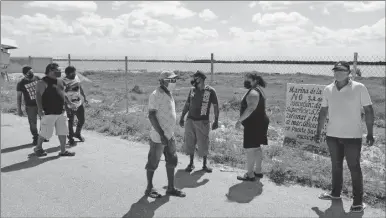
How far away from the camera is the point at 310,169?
6543 millimetres

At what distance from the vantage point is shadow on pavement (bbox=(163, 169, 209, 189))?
5832 mm

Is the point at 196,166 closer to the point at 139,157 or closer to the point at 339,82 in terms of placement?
the point at 139,157

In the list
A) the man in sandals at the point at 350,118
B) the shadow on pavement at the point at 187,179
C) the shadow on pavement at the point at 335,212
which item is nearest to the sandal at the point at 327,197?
the shadow on pavement at the point at 335,212

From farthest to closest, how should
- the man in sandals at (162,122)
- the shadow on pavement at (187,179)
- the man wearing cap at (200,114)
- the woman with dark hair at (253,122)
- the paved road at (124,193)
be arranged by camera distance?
the man wearing cap at (200,114), the woman with dark hair at (253,122), the shadow on pavement at (187,179), the man in sandals at (162,122), the paved road at (124,193)

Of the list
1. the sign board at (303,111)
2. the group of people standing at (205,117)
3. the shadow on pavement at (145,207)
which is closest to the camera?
the shadow on pavement at (145,207)

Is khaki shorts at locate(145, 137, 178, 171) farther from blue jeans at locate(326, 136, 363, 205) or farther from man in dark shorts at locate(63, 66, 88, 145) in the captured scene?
man in dark shorts at locate(63, 66, 88, 145)

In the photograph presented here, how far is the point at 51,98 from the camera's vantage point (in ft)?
23.1

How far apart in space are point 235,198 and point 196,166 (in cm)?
164

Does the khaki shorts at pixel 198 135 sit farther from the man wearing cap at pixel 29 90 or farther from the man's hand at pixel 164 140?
the man wearing cap at pixel 29 90

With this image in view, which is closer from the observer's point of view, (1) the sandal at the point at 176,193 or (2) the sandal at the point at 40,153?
(1) the sandal at the point at 176,193

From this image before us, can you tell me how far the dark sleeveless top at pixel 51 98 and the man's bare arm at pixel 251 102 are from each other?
351cm

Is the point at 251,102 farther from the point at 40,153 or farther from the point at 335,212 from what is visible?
the point at 40,153

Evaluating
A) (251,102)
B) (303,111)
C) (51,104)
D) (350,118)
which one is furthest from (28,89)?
(350,118)

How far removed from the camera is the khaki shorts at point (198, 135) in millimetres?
6520
